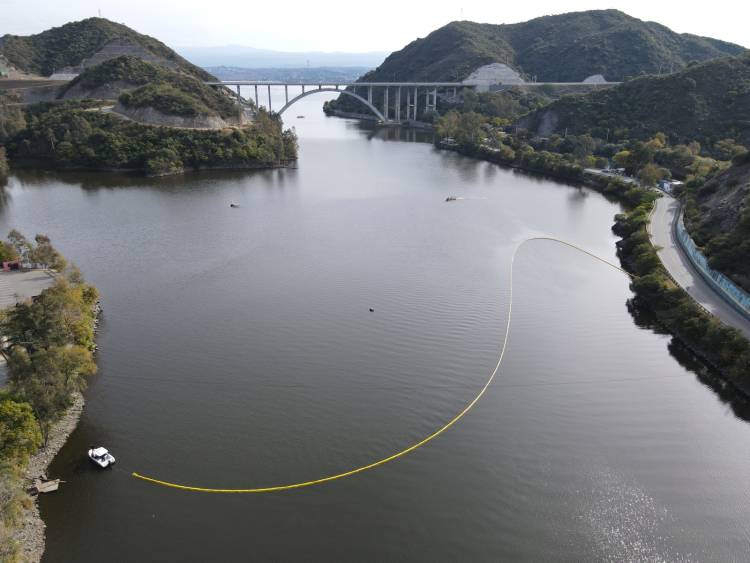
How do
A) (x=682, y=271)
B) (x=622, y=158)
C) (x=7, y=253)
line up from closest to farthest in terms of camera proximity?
1. (x=7, y=253)
2. (x=682, y=271)
3. (x=622, y=158)

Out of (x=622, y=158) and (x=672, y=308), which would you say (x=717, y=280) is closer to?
(x=672, y=308)

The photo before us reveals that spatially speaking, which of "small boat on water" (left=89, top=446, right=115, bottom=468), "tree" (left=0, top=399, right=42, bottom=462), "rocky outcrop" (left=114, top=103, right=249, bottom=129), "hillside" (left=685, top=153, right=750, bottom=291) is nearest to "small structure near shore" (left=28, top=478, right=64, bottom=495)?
"tree" (left=0, top=399, right=42, bottom=462)

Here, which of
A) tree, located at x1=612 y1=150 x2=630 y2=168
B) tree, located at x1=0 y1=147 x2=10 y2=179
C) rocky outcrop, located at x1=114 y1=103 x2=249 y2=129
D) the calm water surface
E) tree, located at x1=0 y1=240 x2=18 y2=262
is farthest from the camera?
rocky outcrop, located at x1=114 y1=103 x2=249 y2=129

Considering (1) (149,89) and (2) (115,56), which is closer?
(1) (149,89)

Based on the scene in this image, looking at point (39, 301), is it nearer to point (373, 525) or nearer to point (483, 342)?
point (373, 525)

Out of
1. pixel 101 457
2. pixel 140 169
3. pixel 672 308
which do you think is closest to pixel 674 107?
pixel 672 308

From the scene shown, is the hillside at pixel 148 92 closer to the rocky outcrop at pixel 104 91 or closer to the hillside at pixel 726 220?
the rocky outcrop at pixel 104 91

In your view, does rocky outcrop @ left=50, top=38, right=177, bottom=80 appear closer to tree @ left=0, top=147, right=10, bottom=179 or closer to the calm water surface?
tree @ left=0, top=147, right=10, bottom=179
